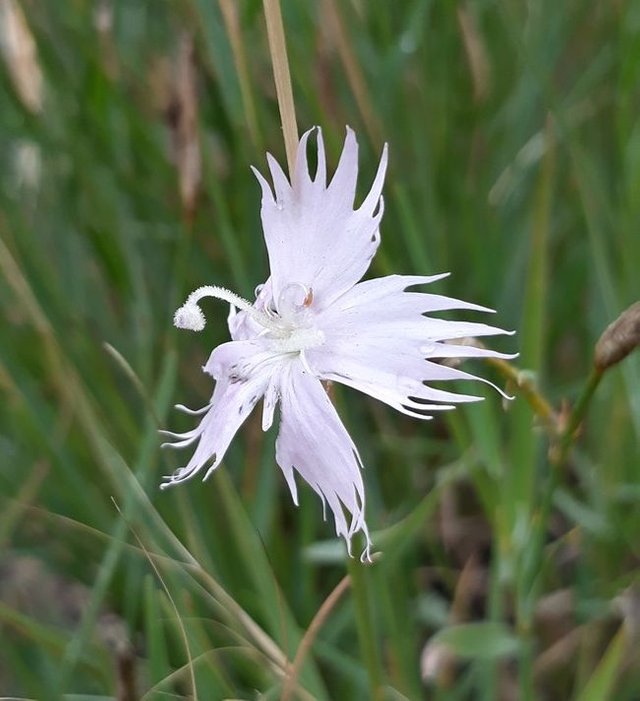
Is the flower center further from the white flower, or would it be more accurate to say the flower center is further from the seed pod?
the seed pod

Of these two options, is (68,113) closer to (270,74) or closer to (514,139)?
(270,74)

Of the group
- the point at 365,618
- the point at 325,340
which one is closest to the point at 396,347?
the point at 325,340

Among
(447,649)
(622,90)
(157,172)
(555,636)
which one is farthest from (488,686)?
(157,172)

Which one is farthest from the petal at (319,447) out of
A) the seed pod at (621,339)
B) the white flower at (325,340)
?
the seed pod at (621,339)

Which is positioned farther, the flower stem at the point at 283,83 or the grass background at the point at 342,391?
the grass background at the point at 342,391

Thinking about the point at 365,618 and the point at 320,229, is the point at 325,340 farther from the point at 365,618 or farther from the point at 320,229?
the point at 365,618

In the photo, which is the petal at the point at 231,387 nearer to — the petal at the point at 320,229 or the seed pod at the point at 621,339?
the petal at the point at 320,229
